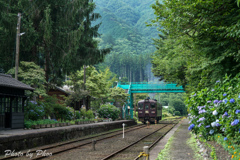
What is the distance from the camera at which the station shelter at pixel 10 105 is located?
1537 cm

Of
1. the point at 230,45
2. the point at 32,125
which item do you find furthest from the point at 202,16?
the point at 32,125

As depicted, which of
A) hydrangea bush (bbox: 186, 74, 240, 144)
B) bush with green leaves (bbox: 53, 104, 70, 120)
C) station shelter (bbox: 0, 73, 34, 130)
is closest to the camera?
hydrangea bush (bbox: 186, 74, 240, 144)

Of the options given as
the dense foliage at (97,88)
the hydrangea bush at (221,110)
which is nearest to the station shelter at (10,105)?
the hydrangea bush at (221,110)

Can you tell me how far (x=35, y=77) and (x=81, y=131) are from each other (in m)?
5.14

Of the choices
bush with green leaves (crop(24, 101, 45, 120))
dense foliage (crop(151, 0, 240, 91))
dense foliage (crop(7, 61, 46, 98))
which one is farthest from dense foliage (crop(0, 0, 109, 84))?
dense foliage (crop(151, 0, 240, 91))

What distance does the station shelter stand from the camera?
15367mm

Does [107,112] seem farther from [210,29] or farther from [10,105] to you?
[210,29]

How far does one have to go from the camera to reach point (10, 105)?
1597 centimetres

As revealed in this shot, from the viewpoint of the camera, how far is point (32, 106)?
755 inches

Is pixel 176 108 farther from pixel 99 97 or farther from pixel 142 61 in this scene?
pixel 99 97

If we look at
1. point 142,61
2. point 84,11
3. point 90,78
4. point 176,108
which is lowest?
point 176,108

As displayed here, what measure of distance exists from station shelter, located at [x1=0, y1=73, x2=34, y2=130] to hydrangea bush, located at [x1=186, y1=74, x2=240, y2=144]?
9637 mm

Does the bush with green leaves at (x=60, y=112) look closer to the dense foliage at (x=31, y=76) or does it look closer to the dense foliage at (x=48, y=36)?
the dense foliage at (x=31, y=76)

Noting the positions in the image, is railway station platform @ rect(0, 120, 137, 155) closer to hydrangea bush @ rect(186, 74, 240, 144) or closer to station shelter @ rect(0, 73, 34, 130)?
station shelter @ rect(0, 73, 34, 130)
